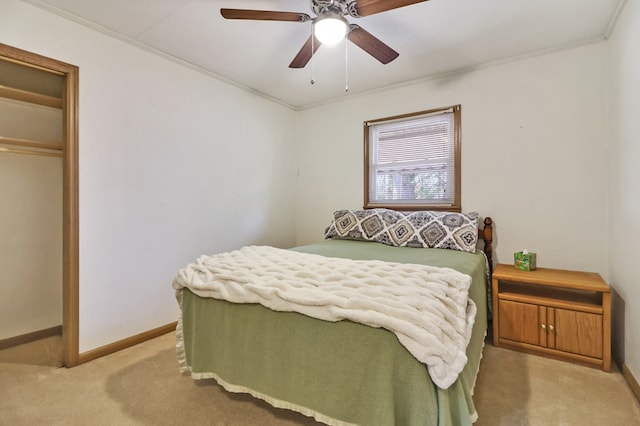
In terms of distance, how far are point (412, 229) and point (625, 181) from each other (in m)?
1.41

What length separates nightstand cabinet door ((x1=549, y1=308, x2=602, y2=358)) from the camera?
6.49 ft

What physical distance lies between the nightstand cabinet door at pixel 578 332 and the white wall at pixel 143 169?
2837mm

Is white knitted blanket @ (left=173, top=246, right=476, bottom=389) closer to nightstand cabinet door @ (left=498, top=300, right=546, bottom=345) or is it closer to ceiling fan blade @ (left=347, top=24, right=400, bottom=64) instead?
nightstand cabinet door @ (left=498, top=300, right=546, bottom=345)

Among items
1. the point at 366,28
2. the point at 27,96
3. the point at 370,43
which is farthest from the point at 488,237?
the point at 27,96

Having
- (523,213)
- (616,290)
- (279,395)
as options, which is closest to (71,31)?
(279,395)

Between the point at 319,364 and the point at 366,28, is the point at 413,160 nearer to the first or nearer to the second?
the point at 366,28

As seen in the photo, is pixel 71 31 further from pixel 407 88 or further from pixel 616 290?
pixel 616 290

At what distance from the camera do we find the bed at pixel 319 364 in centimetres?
104

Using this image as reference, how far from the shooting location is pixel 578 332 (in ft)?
6.65

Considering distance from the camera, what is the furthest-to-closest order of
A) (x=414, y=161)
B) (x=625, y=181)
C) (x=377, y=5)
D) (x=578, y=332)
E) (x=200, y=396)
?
(x=414, y=161) → (x=578, y=332) → (x=625, y=181) → (x=200, y=396) → (x=377, y=5)

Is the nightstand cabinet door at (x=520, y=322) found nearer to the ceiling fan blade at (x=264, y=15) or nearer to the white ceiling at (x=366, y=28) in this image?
the white ceiling at (x=366, y=28)

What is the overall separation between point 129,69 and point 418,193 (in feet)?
9.31

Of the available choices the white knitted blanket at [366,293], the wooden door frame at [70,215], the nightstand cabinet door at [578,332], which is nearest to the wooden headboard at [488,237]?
the nightstand cabinet door at [578,332]

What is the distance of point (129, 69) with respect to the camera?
2402 millimetres
